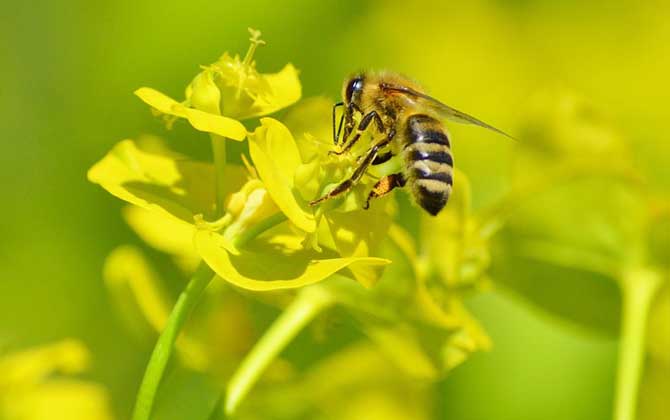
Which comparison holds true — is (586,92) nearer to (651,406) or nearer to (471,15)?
(471,15)

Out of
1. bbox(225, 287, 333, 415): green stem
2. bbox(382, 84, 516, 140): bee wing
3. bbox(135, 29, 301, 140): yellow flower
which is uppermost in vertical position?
bbox(382, 84, 516, 140): bee wing

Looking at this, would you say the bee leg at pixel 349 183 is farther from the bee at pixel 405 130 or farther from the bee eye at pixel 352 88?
the bee eye at pixel 352 88

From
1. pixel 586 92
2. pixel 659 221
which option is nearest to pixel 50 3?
pixel 659 221

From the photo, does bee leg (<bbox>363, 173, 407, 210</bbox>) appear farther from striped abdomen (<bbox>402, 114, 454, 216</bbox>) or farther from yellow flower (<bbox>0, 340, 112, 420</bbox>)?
yellow flower (<bbox>0, 340, 112, 420</bbox>)

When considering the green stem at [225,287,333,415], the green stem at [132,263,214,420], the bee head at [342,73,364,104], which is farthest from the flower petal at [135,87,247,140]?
the bee head at [342,73,364,104]

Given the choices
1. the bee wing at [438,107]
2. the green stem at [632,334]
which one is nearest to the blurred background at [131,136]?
the green stem at [632,334]
